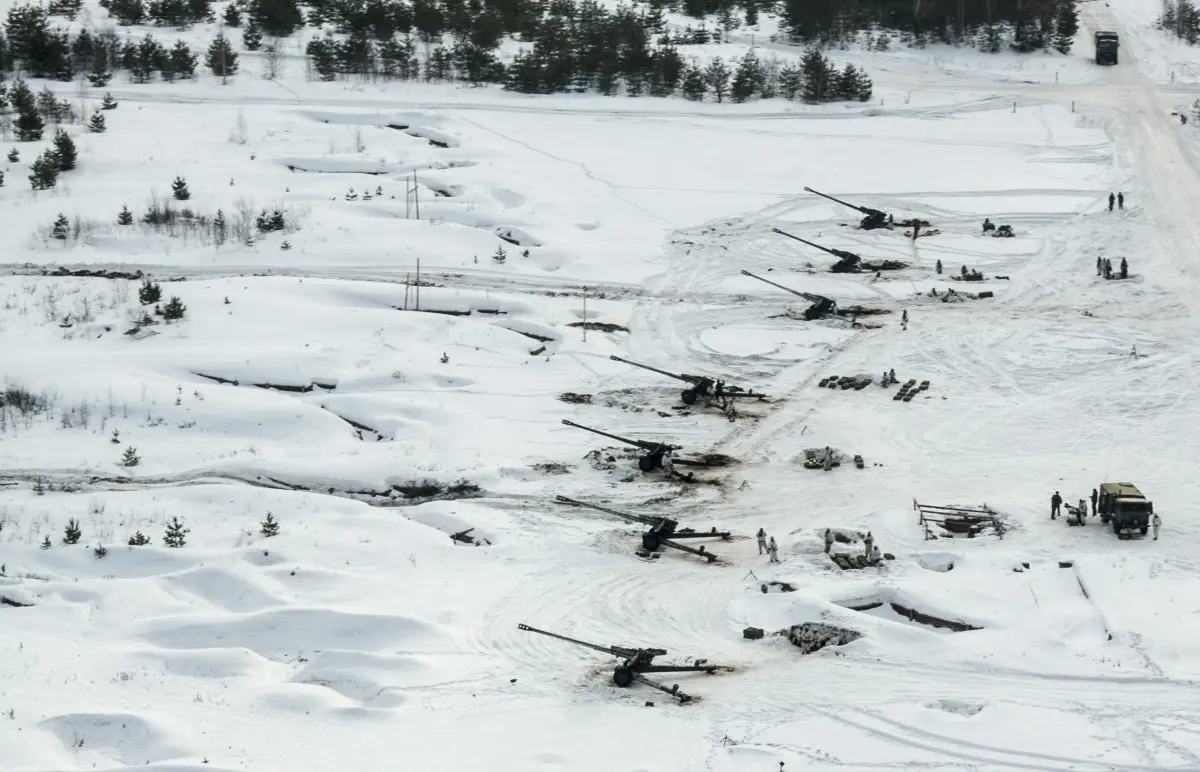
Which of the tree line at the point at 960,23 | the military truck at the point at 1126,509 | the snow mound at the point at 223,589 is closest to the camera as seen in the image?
the snow mound at the point at 223,589

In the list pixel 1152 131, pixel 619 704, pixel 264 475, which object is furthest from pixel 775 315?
pixel 1152 131

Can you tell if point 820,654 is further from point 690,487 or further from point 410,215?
point 410,215

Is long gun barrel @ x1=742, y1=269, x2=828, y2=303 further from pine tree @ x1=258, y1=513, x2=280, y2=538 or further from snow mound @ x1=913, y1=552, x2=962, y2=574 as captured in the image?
pine tree @ x1=258, y1=513, x2=280, y2=538

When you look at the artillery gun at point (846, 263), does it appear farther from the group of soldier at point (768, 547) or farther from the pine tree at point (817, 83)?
the pine tree at point (817, 83)

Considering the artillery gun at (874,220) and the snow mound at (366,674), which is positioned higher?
the artillery gun at (874,220)

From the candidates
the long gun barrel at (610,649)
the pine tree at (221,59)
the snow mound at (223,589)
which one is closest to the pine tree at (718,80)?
the pine tree at (221,59)

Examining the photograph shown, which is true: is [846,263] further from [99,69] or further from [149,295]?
[99,69]

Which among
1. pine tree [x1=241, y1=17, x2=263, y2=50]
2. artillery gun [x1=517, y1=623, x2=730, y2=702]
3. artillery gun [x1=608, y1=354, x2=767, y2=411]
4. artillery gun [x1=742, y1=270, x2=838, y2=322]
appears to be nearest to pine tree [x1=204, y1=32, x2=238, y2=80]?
pine tree [x1=241, y1=17, x2=263, y2=50]
